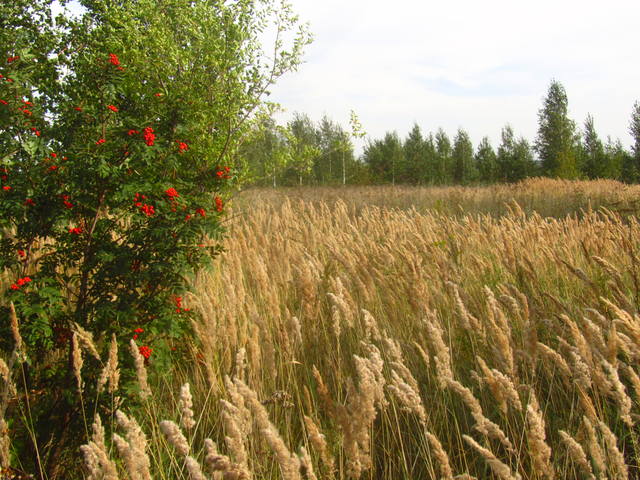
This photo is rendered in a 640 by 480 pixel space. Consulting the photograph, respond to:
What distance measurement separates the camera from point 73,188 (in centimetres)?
216

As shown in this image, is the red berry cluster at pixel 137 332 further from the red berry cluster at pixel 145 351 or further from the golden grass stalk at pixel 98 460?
the golden grass stalk at pixel 98 460

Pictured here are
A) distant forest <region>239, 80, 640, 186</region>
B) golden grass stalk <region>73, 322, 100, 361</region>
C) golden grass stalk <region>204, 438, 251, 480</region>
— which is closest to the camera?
golden grass stalk <region>204, 438, 251, 480</region>

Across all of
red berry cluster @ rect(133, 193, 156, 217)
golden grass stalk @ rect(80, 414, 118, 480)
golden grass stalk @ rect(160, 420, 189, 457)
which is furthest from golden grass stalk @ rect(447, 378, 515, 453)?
red berry cluster @ rect(133, 193, 156, 217)

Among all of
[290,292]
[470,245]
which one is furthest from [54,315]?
[470,245]

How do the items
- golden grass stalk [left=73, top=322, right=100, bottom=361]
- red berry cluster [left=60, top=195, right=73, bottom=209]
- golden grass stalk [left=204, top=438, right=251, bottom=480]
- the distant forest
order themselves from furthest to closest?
1. the distant forest
2. red berry cluster [left=60, top=195, right=73, bottom=209]
3. golden grass stalk [left=73, top=322, right=100, bottom=361]
4. golden grass stalk [left=204, top=438, right=251, bottom=480]

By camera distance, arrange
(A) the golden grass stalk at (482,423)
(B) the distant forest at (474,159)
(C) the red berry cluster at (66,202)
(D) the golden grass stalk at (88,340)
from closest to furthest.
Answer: (A) the golden grass stalk at (482,423)
(D) the golden grass stalk at (88,340)
(C) the red berry cluster at (66,202)
(B) the distant forest at (474,159)

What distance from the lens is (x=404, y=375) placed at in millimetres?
1378

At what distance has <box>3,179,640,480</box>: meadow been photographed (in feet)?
3.81

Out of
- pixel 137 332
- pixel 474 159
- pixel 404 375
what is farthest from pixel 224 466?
pixel 474 159

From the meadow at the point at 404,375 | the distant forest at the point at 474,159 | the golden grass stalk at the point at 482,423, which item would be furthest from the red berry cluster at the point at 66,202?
the distant forest at the point at 474,159

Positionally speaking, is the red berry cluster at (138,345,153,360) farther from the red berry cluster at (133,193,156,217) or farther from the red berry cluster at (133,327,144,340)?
the red berry cluster at (133,193,156,217)

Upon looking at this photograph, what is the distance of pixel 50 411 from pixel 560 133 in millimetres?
41260

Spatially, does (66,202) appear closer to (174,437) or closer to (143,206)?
(143,206)

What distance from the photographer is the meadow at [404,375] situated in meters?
1.16
